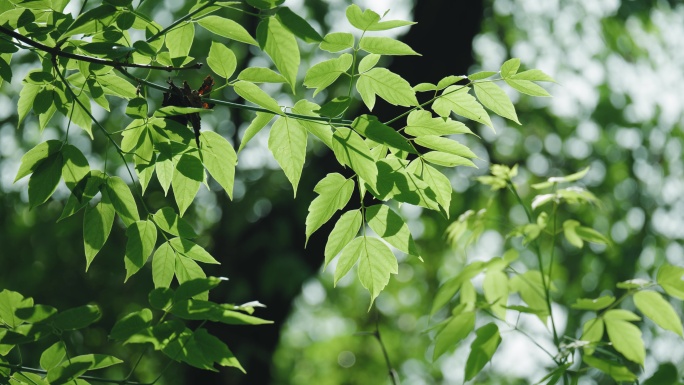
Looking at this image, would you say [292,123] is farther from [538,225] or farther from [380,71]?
[538,225]

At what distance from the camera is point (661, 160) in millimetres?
6457

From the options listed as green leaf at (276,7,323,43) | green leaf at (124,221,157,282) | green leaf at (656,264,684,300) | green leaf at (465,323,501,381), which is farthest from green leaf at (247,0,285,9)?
green leaf at (656,264,684,300)

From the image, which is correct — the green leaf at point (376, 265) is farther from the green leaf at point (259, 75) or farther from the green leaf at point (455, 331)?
the green leaf at point (455, 331)

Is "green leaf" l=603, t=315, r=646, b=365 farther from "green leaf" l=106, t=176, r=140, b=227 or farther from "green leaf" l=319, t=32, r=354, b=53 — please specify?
"green leaf" l=106, t=176, r=140, b=227

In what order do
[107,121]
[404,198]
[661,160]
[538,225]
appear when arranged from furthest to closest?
[661,160], [107,121], [538,225], [404,198]

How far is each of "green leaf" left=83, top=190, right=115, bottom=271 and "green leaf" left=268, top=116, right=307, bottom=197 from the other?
30 cm

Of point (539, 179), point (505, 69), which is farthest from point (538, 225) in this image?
point (539, 179)

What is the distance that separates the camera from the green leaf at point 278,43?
88cm

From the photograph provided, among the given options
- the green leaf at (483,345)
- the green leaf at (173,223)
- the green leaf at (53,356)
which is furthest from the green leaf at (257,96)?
the green leaf at (483,345)

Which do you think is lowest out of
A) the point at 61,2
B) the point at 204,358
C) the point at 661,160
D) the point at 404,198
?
the point at 661,160

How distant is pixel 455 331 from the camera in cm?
149

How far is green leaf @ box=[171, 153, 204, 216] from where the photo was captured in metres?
1.02

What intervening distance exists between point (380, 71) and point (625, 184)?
610cm

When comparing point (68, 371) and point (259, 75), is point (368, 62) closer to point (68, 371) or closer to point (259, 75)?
point (259, 75)
